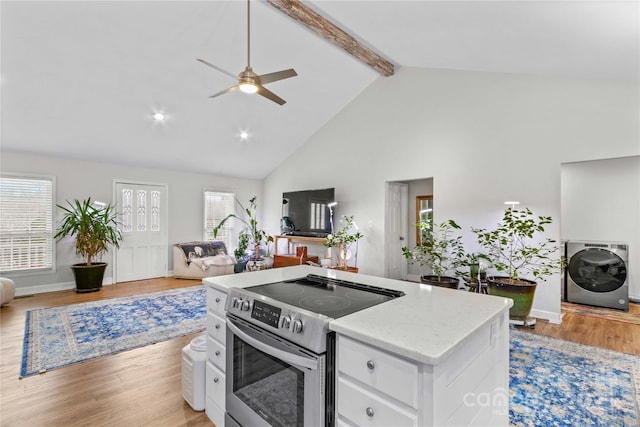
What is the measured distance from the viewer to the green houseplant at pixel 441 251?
4594 millimetres

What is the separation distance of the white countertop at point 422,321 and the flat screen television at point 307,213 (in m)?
4.58

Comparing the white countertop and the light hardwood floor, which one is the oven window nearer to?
the white countertop

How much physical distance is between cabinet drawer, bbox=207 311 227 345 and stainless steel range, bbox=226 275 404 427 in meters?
0.11

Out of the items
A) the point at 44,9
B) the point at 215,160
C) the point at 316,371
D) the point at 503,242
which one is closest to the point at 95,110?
the point at 44,9

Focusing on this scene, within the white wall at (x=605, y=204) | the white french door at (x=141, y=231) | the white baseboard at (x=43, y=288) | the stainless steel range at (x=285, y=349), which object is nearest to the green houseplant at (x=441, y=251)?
the white wall at (x=605, y=204)

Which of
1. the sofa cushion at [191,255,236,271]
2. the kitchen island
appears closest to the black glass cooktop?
the kitchen island

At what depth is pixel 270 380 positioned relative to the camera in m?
1.49

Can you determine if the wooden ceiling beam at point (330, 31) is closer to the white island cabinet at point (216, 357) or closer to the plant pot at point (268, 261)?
the white island cabinet at point (216, 357)

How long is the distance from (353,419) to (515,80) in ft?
15.9

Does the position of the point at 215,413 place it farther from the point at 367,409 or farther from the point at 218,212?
the point at 218,212

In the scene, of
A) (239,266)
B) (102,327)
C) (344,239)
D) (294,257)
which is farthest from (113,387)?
(239,266)

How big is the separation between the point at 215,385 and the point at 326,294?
36.9 inches

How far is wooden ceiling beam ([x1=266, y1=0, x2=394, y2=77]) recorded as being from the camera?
3697 mm

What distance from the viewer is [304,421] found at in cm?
128
